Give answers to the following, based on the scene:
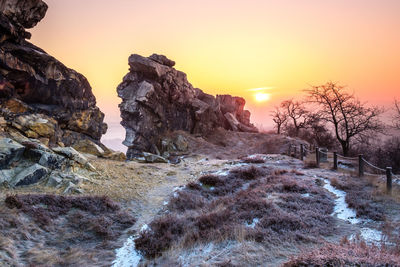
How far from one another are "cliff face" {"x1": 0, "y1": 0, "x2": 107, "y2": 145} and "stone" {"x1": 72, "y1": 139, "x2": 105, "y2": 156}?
0.53 m

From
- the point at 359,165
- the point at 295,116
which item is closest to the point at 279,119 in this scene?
the point at 295,116

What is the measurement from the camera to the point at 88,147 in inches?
774

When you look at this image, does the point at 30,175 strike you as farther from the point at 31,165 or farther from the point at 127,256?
the point at 127,256

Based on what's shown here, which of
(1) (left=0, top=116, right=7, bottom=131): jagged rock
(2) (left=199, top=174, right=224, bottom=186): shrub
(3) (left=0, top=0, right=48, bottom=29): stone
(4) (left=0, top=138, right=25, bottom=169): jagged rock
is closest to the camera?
(4) (left=0, top=138, right=25, bottom=169): jagged rock

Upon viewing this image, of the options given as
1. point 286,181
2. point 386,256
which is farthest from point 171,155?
point 386,256

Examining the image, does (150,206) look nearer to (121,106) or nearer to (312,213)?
(312,213)

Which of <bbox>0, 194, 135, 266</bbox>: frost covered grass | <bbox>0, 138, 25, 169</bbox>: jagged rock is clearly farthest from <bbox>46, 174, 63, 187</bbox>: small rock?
<bbox>0, 138, 25, 169</bbox>: jagged rock

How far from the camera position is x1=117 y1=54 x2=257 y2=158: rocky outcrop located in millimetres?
35125

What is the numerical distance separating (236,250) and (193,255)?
45.8 inches

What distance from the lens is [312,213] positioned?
779 centimetres

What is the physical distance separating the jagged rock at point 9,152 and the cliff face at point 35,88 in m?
3.99

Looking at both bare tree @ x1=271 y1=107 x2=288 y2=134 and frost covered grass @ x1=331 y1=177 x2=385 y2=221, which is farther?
bare tree @ x1=271 y1=107 x2=288 y2=134

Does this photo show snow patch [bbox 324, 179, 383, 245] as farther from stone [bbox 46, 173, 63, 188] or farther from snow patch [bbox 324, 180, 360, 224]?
stone [bbox 46, 173, 63, 188]

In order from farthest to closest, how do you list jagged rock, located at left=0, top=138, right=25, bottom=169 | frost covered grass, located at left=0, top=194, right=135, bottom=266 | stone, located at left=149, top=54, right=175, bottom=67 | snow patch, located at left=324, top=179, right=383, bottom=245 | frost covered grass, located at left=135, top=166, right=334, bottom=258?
stone, located at left=149, top=54, right=175, bottom=67, jagged rock, located at left=0, top=138, right=25, bottom=169, frost covered grass, located at left=135, top=166, right=334, bottom=258, snow patch, located at left=324, top=179, right=383, bottom=245, frost covered grass, located at left=0, top=194, right=135, bottom=266
